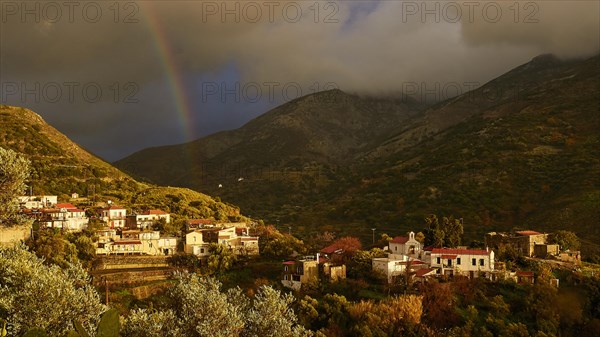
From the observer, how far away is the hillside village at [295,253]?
40.0 m

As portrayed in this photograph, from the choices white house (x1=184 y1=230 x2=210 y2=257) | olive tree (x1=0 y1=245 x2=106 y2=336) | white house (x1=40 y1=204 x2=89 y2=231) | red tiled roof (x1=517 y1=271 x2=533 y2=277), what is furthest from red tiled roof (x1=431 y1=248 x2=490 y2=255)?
white house (x1=40 y1=204 x2=89 y2=231)

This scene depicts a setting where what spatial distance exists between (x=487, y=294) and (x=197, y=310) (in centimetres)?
2351

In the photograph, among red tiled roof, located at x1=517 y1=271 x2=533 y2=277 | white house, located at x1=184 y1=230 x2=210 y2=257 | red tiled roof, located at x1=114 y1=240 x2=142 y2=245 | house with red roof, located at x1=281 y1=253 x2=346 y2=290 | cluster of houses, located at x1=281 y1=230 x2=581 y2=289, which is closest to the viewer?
red tiled roof, located at x1=517 y1=271 x2=533 y2=277

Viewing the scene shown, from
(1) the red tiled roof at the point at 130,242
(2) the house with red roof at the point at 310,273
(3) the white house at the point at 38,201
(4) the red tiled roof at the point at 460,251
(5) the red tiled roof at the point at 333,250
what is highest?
(3) the white house at the point at 38,201

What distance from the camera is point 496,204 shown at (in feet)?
274

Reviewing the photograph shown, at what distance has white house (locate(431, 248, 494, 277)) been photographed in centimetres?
3981

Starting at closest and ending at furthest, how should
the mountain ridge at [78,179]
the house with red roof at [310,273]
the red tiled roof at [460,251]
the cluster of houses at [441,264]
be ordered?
the cluster of houses at [441,264], the red tiled roof at [460,251], the house with red roof at [310,273], the mountain ridge at [78,179]

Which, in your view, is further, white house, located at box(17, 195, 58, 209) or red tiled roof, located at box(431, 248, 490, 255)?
white house, located at box(17, 195, 58, 209)

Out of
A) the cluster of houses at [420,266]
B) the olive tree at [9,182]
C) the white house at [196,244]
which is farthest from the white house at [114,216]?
the olive tree at [9,182]

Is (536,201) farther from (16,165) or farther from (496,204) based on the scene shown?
(16,165)

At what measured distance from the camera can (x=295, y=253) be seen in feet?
166

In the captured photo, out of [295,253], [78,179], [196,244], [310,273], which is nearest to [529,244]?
[310,273]

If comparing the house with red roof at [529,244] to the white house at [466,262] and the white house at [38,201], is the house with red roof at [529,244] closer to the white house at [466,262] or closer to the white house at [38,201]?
the white house at [466,262]

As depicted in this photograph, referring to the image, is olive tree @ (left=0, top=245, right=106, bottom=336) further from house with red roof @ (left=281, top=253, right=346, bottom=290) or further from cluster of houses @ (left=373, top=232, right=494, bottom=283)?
cluster of houses @ (left=373, top=232, right=494, bottom=283)
